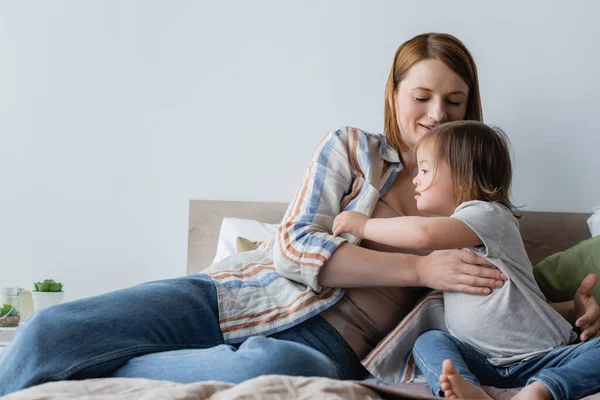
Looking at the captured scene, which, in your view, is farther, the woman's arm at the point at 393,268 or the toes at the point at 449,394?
the woman's arm at the point at 393,268

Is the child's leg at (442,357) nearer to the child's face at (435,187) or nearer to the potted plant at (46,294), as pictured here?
the child's face at (435,187)

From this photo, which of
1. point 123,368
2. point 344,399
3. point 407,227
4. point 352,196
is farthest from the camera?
point 352,196

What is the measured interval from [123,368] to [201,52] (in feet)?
5.06

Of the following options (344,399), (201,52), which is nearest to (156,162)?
(201,52)

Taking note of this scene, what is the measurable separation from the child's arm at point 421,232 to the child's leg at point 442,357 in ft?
0.65

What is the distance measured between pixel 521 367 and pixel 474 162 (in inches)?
18.2

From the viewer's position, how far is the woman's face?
6.32 feet

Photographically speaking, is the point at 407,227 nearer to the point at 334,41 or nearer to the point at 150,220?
the point at 334,41

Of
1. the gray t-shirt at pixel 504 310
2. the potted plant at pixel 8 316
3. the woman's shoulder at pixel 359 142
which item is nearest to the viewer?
the gray t-shirt at pixel 504 310

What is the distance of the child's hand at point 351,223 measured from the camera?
5.62 feet

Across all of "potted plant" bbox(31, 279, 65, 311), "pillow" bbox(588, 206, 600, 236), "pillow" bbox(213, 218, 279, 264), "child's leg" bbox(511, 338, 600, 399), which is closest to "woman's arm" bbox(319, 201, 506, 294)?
"child's leg" bbox(511, 338, 600, 399)

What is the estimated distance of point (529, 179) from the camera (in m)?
2.48

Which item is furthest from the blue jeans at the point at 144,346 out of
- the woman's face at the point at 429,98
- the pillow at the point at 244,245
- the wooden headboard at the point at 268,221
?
the wooden headboard at the point at 268,221

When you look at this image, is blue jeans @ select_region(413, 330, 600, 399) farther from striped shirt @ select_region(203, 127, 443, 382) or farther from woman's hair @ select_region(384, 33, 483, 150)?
woman's hair @ select_region(384, 33, 483, 150)
